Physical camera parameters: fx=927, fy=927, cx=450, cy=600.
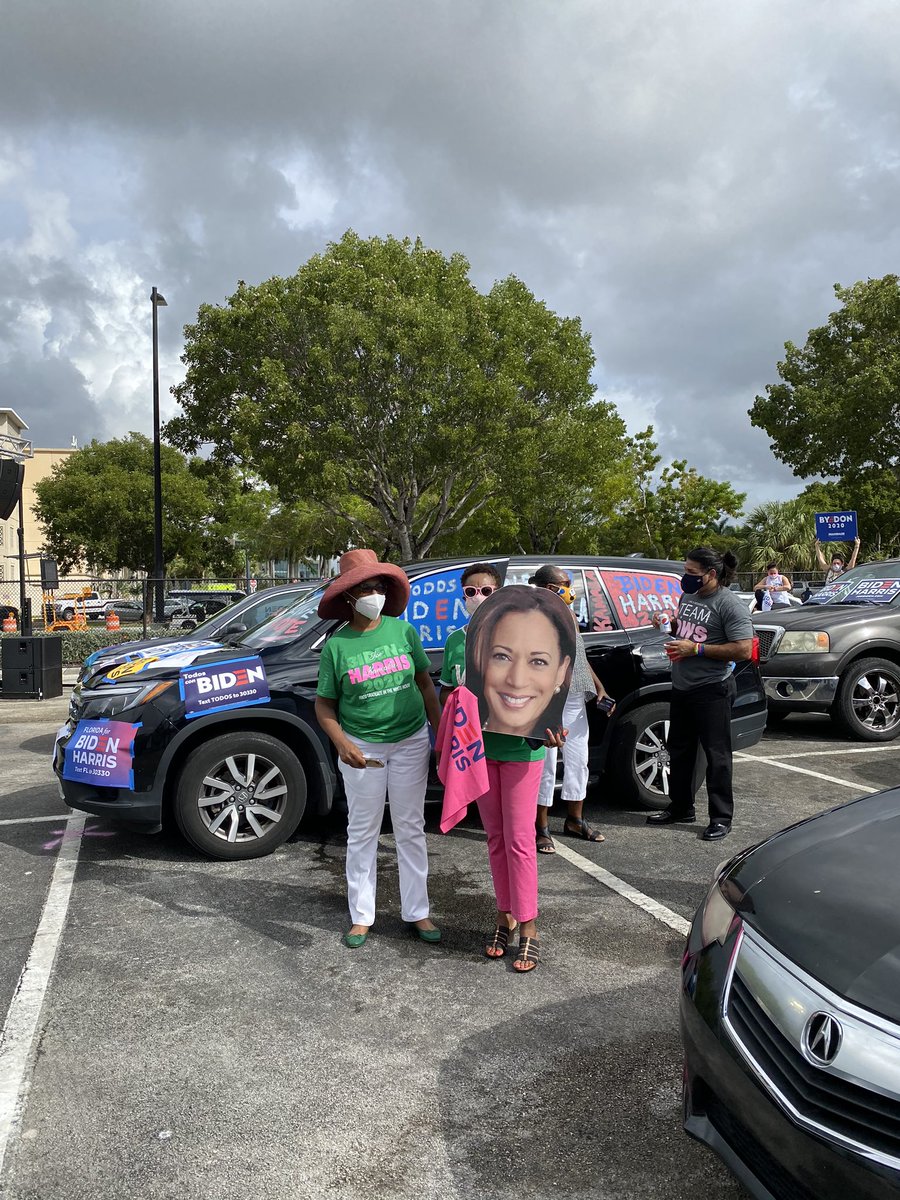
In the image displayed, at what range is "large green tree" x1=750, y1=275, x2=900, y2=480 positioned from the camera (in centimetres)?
2264

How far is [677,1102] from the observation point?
9.20 ft

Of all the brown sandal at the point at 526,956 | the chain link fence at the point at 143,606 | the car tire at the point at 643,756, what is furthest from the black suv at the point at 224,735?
the chain link fence at the point at 143,606

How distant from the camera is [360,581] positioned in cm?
394

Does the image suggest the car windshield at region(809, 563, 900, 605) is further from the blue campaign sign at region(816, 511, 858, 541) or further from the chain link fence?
the blue campaign sign at region(816, 511, 858, 541)

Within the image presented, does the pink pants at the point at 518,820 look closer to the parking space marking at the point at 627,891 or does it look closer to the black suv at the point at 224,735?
the parking space marking at the point at 627,891

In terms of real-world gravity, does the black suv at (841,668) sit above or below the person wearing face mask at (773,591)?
below

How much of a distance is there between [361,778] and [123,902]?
1564mm

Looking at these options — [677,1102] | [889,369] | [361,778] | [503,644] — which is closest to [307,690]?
[361,778]

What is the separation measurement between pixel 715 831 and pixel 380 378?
16.8 m

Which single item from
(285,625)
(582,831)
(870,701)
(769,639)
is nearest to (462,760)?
(582,831)

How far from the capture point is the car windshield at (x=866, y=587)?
376 inches

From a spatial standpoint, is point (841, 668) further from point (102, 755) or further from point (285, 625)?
point (102, 755)

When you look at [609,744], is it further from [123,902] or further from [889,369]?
[889,369]

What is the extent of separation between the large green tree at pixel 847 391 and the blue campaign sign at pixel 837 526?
11.4 ft
